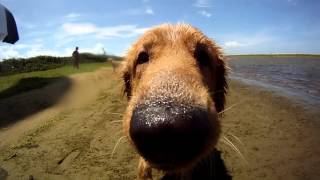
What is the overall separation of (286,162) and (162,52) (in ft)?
13.4

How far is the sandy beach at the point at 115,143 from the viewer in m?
6.96

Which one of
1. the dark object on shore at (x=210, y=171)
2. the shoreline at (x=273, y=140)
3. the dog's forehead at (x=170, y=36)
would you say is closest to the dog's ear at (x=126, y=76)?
the dog's forehead at (x=170, y=36)

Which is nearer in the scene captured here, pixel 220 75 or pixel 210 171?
pixel 220 75

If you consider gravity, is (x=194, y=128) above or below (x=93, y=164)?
above

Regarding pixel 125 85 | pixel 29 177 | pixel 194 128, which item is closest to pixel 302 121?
pixel 125 85

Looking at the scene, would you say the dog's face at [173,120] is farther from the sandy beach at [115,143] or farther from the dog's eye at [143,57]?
the sandy beach at [115,143]

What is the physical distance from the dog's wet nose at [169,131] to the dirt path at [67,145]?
8.09 feet

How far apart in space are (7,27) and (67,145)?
64.7 ft

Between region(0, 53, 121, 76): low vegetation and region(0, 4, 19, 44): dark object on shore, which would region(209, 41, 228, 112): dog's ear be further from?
region(0, 4, 19, 44): dark object on shore

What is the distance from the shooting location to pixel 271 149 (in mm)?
7855

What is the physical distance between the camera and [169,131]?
2600 millimetres

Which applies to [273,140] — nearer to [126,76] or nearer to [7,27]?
[126,76]

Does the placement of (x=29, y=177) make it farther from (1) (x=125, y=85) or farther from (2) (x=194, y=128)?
(2) (x=194, y=128)

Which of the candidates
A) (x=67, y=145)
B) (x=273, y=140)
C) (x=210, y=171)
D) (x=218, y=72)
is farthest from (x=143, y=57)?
(x=273, y=140)
